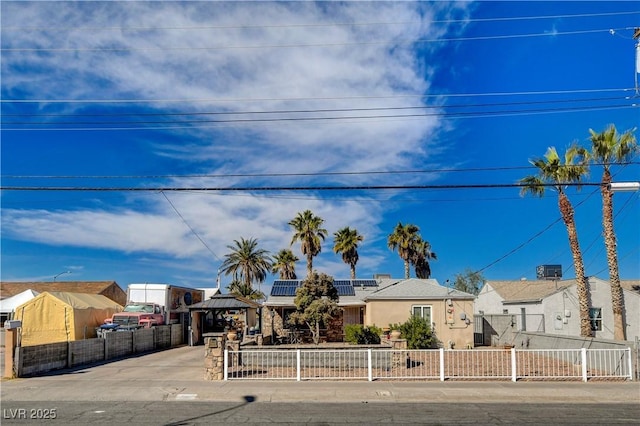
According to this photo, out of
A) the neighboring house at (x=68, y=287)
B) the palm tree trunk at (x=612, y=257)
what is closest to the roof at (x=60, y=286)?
the neighboring house at (x=68, y=287)

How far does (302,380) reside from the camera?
1695cm

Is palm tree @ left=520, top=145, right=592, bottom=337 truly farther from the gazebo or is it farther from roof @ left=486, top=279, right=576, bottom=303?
the gazebo

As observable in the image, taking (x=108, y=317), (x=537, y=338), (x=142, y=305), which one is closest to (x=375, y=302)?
(x=537, y=338)

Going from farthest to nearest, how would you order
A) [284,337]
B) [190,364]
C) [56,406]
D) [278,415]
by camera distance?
[284,337] → [190,364] → [56,406] → [278,415]

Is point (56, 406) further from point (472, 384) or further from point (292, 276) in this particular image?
point (292, 276)

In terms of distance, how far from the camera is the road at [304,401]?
39.3 feet

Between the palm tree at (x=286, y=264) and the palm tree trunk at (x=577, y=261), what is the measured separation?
115 ft

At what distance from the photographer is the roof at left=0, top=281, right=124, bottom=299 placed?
152 ft

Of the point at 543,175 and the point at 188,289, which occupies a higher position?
the point at 543,175

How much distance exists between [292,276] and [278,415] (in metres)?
47.8

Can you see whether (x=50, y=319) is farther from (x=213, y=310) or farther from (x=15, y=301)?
(x=213, y=310)

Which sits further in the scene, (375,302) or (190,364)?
(375,302)

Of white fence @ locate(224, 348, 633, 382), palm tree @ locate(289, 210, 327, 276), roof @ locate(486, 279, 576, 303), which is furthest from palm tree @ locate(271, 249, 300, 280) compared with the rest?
white fence @ locate(224, 348, 633, 382)

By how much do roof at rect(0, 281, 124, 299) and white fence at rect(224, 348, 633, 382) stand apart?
32.0 meters
